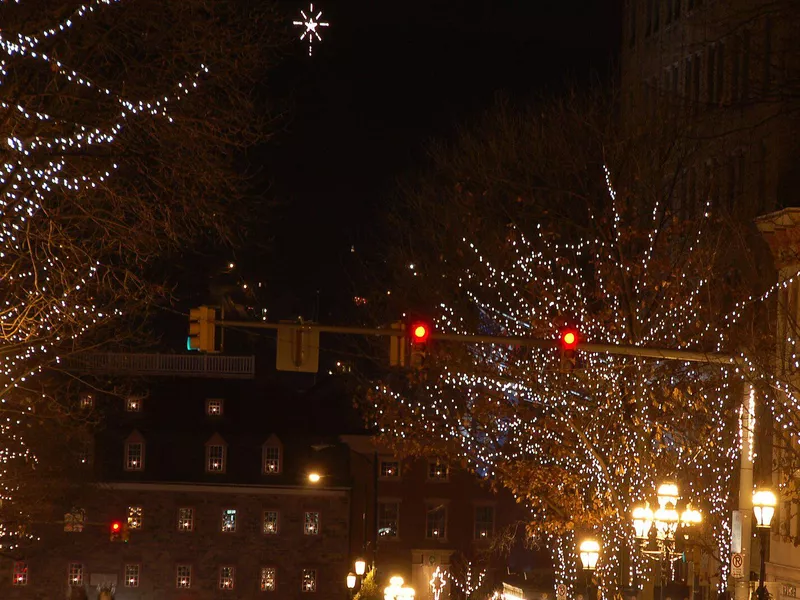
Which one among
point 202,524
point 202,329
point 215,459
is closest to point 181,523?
point 202,524

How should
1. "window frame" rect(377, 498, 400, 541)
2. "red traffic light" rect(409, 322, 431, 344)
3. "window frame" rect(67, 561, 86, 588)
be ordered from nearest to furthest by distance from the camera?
"red traffic light" rect(409, 322, 431, 344), "window frame" rect(67, 561, 86, 588), "window frame" rect(377, 498, 400, 541)

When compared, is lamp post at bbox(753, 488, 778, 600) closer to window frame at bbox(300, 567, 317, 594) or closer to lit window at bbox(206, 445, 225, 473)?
window frame at bbox(300, 567, 317, 594)

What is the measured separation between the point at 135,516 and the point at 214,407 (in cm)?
661

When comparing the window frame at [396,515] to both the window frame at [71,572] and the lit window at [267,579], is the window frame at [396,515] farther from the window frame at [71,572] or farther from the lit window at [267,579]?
the window frame at [71,572]

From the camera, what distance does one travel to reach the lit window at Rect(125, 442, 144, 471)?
62.1 m

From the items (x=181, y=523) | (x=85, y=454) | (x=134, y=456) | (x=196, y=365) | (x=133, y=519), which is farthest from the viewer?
(x=196, y=365)

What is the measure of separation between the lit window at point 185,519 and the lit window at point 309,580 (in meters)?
5.61

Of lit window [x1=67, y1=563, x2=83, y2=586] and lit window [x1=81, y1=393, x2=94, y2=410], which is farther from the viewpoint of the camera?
lit window [x1=67, y1=563, x2=83, y2=586]

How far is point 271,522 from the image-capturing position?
2416 inches

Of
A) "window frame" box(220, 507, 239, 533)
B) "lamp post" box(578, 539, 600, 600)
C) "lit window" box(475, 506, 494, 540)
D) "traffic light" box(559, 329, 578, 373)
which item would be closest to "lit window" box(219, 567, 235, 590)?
"window frame" box(220, 507, 239, 533)

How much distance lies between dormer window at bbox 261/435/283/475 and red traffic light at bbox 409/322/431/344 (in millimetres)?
45560

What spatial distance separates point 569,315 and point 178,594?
3787 centimetres

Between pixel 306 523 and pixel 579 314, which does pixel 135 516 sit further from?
pixel 579 314

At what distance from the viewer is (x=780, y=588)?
26.5 metres
